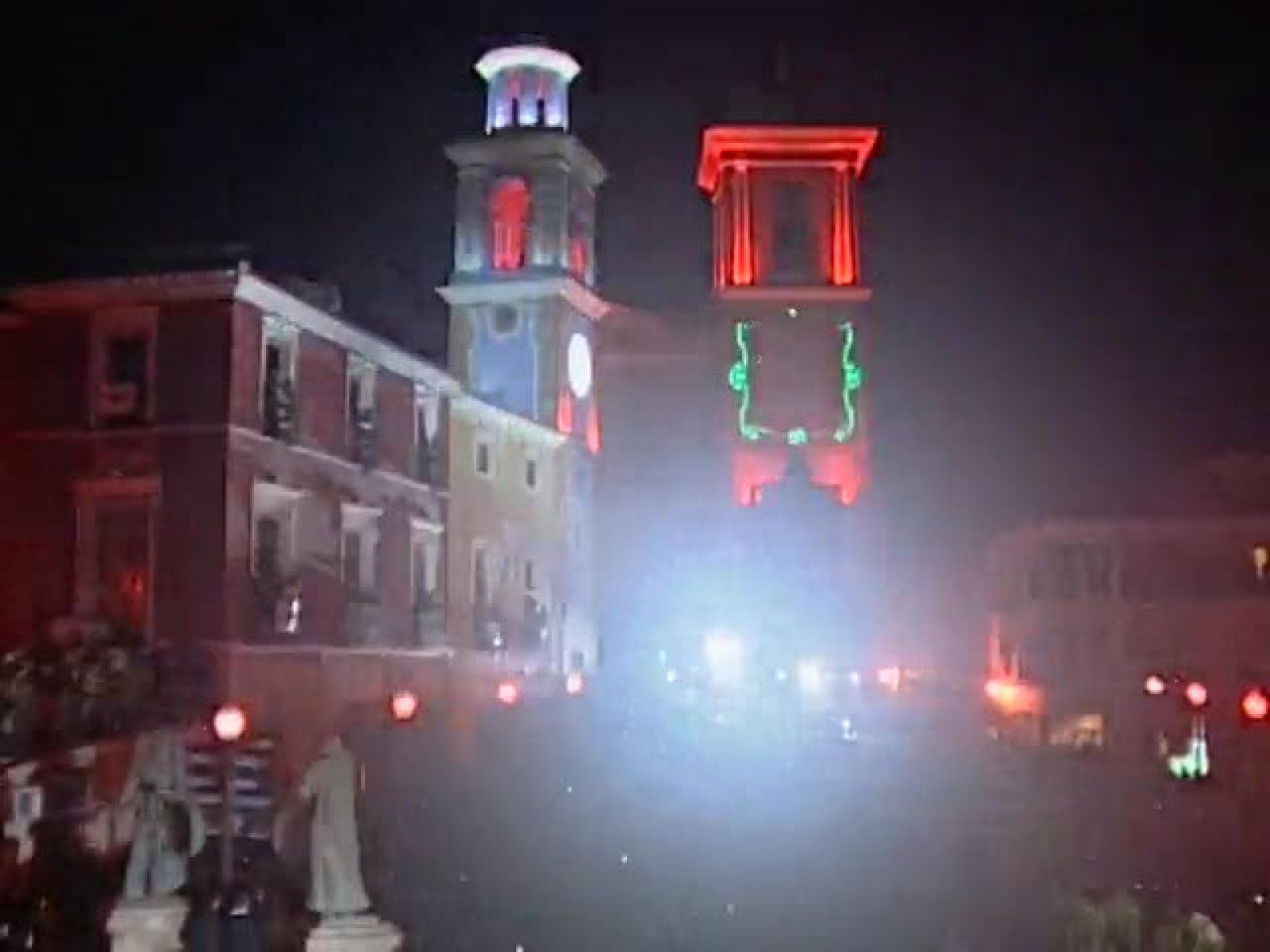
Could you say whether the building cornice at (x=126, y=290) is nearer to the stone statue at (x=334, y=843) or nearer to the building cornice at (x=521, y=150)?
the stone statue at (x=334, y=843)

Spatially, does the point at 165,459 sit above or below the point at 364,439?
below

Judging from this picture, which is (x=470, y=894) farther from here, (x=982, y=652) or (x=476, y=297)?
(x=982, y=652)

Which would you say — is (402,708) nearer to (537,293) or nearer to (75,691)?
(75,691)

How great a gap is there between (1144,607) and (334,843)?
1744 inches

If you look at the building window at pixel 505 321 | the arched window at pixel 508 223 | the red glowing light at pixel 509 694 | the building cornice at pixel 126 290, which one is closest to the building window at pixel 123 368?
the building cornice at pixel 126 290

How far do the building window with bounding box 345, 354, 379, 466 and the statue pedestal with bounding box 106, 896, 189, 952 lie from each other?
22.6 m

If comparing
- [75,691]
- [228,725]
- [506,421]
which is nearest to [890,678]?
[506,421]

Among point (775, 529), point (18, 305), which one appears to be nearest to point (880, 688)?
point (775, 529)

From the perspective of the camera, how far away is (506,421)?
176 ft

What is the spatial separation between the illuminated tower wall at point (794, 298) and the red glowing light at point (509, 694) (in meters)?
19.5

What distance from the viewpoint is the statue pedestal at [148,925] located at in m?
20.5

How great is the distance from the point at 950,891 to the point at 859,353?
1479 inches

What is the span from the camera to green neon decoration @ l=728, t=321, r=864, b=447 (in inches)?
2574

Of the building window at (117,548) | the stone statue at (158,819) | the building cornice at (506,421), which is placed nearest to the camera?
the stone statue at (158,819)
